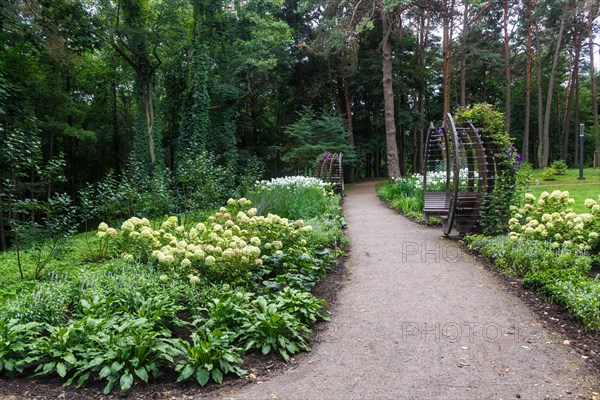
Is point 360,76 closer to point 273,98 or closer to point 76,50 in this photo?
point 273,98

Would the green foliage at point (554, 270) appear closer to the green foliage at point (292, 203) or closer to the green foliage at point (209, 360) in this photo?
the green foliage at point (209, 360)

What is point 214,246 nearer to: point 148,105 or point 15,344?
point 15,344

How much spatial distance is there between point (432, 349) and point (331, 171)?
1365 cm

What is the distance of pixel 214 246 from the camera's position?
4352mm

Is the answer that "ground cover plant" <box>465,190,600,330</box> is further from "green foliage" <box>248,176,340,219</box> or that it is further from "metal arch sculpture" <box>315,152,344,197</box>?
"metal arch sculpture" <box>315,152,344,197</box>

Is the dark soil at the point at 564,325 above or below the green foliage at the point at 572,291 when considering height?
below

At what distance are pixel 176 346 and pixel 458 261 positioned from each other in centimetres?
430

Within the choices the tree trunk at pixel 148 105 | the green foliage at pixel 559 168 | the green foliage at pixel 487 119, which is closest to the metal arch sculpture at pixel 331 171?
the green foliage at pixel 487 119

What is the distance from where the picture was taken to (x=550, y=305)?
3934mm

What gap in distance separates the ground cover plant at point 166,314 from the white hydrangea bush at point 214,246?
0.01 m

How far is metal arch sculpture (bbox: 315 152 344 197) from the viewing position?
15523 mm

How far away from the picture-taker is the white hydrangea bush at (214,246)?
3.99 m

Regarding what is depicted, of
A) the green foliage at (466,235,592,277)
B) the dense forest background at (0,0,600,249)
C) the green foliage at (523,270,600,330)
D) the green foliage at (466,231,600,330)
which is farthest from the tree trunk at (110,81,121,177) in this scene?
the green foliage at (523,270,600,330)

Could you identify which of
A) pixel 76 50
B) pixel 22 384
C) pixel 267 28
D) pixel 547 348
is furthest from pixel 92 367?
pixel 267 28
